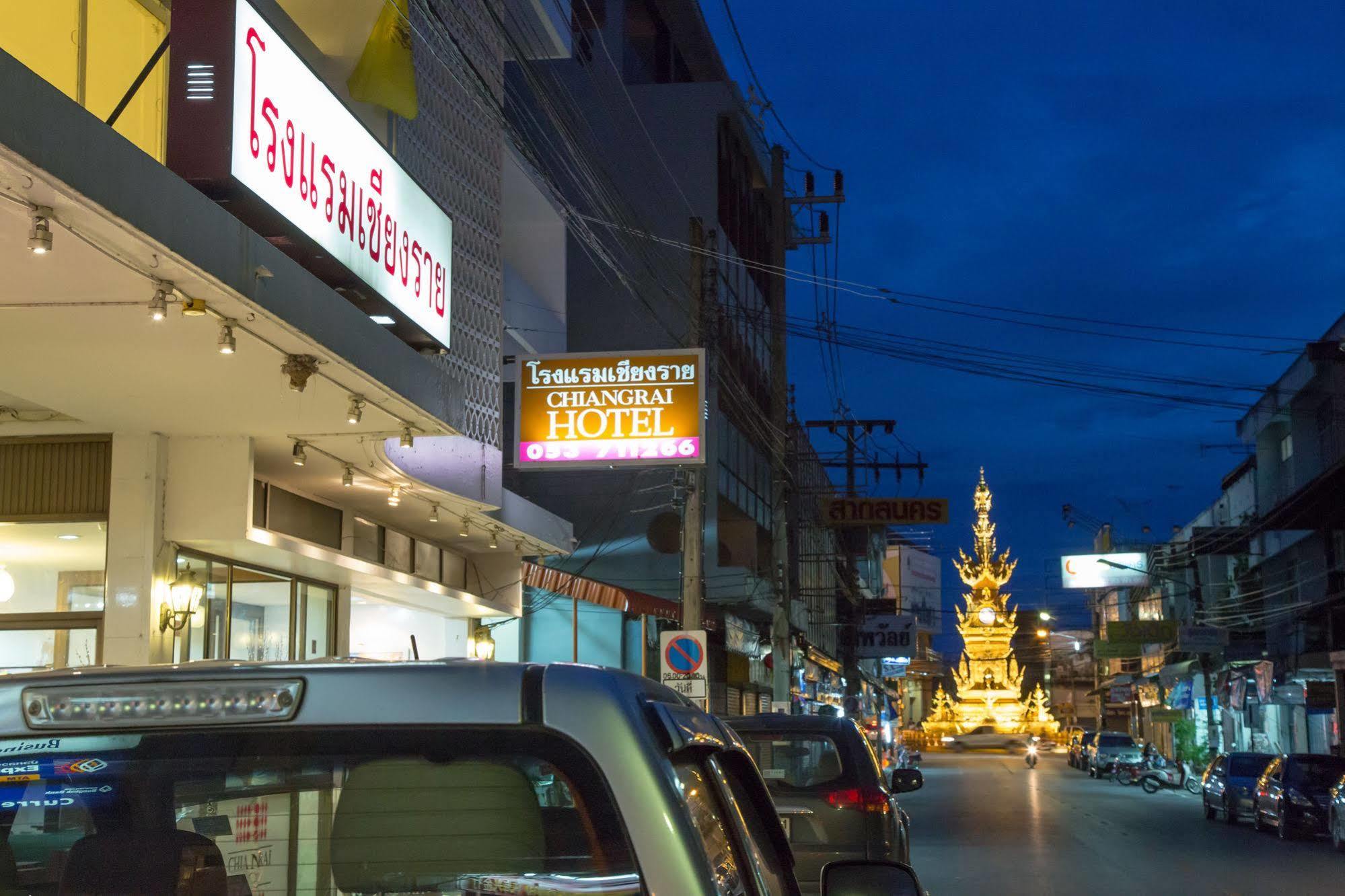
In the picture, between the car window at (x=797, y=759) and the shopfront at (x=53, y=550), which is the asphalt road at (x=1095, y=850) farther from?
the shopfront at (x=53, y=550)

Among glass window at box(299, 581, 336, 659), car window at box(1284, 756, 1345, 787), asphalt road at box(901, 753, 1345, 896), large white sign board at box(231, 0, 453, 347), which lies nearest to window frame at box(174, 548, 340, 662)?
glass window at box(299, 581, 336, 659)

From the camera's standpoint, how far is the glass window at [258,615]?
→ 599 inches

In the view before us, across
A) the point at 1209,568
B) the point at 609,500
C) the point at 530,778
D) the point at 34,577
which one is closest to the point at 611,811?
the point at 530,778

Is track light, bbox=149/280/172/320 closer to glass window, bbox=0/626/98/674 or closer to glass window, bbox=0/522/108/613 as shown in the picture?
glass window, bbox=0/522/108/613

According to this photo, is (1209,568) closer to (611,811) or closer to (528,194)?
(528,194)

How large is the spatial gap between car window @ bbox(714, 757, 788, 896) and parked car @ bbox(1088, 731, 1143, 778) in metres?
51.6

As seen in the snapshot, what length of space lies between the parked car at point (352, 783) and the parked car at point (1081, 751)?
196 ft

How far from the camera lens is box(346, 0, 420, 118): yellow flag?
1455cm

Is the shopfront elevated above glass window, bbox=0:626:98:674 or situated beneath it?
elevated above

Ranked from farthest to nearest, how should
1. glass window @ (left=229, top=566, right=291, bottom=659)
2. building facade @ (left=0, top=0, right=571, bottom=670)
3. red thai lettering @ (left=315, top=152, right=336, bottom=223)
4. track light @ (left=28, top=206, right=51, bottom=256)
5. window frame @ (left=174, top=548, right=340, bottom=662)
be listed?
glass window @ (left=229, top=566, right=291, bottom=659) → window frame @ (left=174, top=548, right=340, bottom=662) → red thai lettering @ (left=315, top=152, right=336, bottom=223) → building facade @ (left=0, top=0, right=571, bottom=670) → track light @ (left=28, top=206, right=51, bottom=256)

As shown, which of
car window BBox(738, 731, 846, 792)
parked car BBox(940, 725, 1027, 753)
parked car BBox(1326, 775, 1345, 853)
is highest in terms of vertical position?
car window BBox(738, 731, 846, 792)

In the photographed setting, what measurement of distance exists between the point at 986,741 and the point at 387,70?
97912mm

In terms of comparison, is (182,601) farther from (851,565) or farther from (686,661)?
(851,565)

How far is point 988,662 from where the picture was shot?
116 meters
